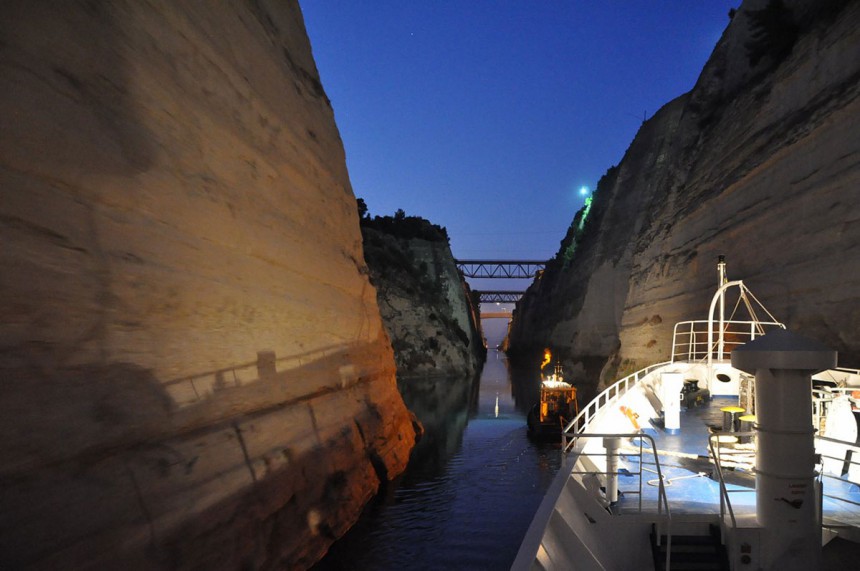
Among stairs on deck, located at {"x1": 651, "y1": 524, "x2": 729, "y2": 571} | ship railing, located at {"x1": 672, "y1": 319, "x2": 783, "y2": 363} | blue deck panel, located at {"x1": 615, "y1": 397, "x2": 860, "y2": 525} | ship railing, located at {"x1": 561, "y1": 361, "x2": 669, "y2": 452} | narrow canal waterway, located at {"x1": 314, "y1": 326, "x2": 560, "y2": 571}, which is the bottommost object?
narrow canal waterway, located at {"x1": 314, "y1": 326, "x2": 560, "y2": 571}

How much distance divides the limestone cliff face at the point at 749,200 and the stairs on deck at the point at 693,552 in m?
11.0

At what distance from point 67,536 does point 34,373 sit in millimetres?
1493

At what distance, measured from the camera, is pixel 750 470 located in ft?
24.8

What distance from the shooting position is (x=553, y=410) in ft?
75.6

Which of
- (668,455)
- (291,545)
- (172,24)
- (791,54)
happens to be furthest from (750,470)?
(791,54)

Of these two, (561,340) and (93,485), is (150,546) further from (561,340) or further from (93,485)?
(561,340)

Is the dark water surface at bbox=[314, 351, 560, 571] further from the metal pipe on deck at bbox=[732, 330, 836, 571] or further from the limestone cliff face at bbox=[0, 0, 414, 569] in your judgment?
the metal pipe on deck at bbox=[732, 330, 836, 571]

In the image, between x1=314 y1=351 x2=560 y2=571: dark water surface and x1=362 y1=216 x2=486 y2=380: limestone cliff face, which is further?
x1=362 y1=216 x2=486 y2=380: limestone cliff face

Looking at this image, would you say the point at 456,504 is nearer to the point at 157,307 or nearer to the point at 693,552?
the point at 693,552

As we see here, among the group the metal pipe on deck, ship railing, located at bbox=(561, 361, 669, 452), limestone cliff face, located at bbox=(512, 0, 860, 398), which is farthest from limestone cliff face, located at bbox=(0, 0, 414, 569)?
limestone cliff face, located at bbox=(512, 0, 860, 398)

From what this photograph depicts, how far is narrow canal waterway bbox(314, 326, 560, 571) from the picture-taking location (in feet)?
35.1

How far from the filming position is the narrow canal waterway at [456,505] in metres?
10.7

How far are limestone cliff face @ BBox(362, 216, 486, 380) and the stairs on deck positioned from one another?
145ft

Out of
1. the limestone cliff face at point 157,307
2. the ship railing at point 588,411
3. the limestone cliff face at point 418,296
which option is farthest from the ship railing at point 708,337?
the limestone cliff face at point 418,296
